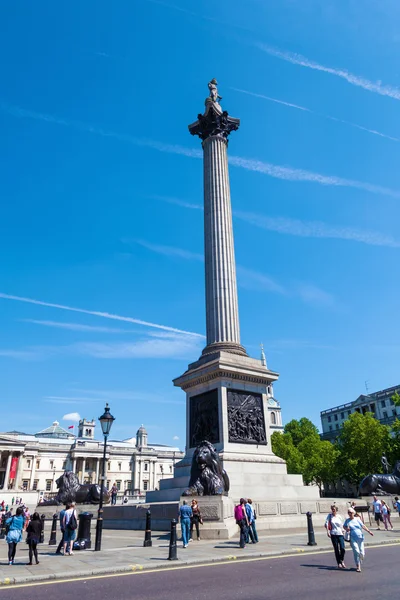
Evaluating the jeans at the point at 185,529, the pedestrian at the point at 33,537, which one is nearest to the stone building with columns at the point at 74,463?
the jeans at the point at 185,529

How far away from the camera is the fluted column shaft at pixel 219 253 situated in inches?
1088

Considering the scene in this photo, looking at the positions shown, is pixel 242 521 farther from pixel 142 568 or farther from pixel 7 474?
pixel 7 474

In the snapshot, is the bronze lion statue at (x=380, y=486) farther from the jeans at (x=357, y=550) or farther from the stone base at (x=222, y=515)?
the jeans at (x=357, y=550)

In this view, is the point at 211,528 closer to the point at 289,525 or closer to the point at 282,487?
the point at 289,525

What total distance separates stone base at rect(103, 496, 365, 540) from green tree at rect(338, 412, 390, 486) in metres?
44.1

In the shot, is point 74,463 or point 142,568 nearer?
point 142,568

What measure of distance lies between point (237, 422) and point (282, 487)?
3854 mm

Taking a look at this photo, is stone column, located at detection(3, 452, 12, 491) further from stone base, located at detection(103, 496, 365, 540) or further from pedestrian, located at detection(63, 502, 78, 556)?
pedestrian, located at detection(63, 502, 78, 556)

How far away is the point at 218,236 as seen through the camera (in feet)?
98.5

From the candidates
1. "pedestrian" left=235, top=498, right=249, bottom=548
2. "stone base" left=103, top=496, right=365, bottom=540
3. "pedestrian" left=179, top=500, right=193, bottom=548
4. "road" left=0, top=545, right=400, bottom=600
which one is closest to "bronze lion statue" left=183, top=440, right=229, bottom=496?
"stone base" left=103, top=496, right=365, bottom=540

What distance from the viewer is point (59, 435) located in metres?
154

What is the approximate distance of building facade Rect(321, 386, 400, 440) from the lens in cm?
9439

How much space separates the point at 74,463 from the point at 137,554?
394 ft

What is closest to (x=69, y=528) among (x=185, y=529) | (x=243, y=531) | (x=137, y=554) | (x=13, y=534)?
(x=13, y=534)
